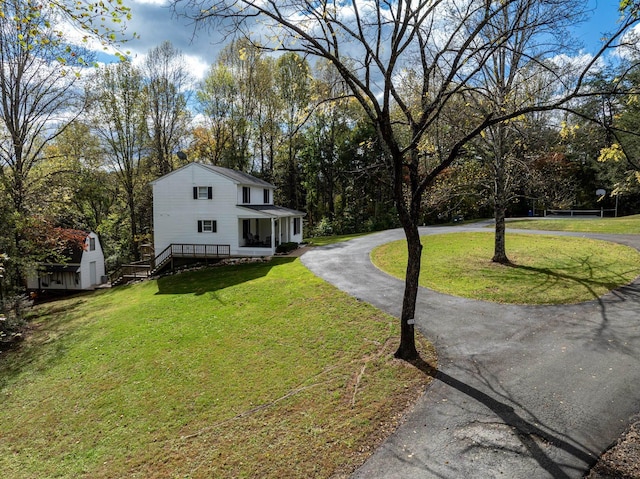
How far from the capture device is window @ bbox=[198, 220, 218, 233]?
23.1 m

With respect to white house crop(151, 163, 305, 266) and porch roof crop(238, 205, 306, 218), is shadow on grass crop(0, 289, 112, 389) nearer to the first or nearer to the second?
white house crop(151, 163, 305, 266)

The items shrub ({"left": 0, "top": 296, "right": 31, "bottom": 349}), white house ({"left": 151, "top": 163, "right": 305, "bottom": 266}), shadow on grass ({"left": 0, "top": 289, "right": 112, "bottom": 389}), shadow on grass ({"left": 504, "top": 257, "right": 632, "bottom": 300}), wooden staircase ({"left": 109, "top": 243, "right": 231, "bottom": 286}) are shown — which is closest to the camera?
shadow on grass ({"left": 0, "top": 289, "right": 112, "bottom": 389})

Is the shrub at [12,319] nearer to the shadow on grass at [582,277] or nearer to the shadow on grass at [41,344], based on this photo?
the shadow on grass at [41,344]

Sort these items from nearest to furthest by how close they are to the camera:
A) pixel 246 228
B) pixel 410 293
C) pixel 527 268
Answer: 1. pixel 410 293
2. pixel 527 268
3. pixel 246 228

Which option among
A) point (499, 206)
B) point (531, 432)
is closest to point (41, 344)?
point (531, 432)

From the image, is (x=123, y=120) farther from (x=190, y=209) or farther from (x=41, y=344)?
(x=41, y=344)

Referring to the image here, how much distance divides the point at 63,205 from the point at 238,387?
15.3 m

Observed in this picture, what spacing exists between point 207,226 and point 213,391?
56.7 ft

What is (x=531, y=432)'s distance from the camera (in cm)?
499

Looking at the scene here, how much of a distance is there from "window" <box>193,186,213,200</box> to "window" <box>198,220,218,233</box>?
159cm

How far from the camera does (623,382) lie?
239 inches

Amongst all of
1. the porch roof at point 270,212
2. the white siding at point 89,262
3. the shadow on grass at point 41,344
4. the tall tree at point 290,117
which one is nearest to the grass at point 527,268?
the porch roof at point 270,212

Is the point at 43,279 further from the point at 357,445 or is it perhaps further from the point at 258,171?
the point at 357,445

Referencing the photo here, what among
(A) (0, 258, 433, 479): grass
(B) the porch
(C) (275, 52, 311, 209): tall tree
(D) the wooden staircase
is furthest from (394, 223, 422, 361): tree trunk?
(C) (275, 52, 311, 209): tall tree
